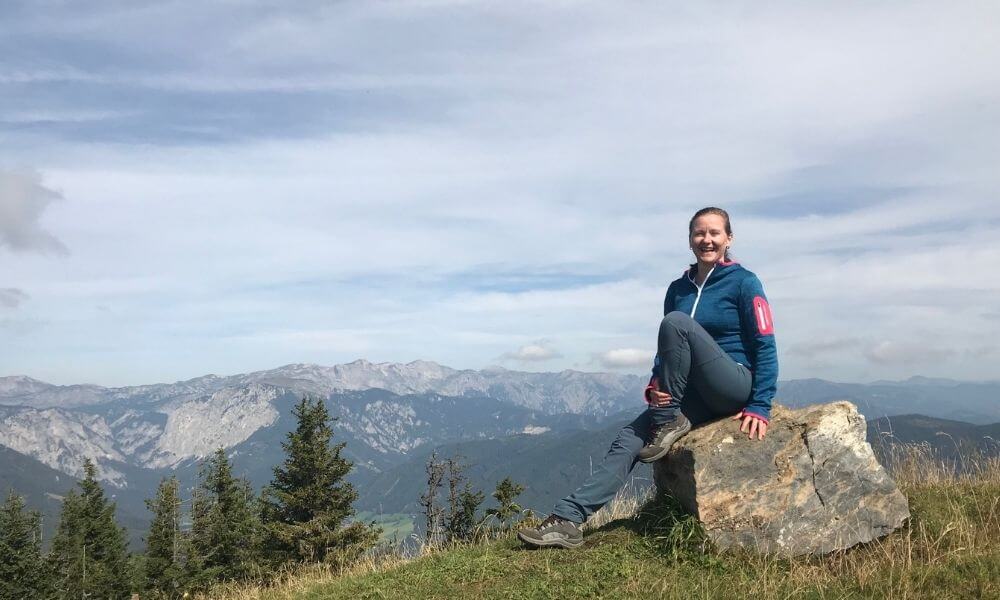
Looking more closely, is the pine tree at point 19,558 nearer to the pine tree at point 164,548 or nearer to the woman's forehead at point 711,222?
the pine tree at point 164,548

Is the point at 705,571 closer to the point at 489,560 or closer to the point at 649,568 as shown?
the point at 649,568

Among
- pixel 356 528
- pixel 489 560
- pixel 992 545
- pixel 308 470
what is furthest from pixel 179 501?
pixel 992 545

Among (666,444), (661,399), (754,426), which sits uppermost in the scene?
(661,399)

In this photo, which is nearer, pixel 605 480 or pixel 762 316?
pixel 762 316

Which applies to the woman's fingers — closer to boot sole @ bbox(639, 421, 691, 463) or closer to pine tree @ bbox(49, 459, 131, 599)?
boot sole @ bbox(639, 421, 691, 463)

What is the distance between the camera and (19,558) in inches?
1812

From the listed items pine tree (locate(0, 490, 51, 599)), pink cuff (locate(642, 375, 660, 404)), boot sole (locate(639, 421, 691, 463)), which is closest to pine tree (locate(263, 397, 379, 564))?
pine tree (locate(0, 490, 51, 599))

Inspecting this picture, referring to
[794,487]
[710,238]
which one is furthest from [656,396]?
[710,238]

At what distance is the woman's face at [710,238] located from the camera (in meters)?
7.69

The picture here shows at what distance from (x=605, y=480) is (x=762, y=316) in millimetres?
2771

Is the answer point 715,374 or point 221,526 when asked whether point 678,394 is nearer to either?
point 715,374

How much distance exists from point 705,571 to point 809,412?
2.48m

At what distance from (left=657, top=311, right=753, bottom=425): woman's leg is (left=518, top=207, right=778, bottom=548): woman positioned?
0.04 ft

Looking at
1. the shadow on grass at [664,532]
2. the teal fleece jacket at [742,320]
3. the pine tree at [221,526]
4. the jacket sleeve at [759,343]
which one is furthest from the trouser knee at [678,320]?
the pine tree at [221,526]
